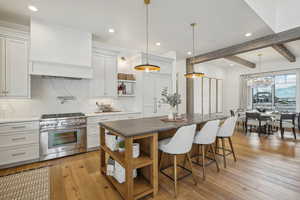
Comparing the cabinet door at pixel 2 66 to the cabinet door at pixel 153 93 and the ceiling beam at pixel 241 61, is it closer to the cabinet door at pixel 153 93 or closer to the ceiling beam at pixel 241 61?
the cabinet door at pixel 153 93

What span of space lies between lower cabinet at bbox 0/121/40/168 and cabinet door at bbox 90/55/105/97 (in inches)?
55.7

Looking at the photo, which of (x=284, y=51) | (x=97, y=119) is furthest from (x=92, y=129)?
(x=284, y=51)

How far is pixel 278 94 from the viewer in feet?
20.6

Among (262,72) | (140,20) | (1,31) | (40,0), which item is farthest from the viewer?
(262,72)

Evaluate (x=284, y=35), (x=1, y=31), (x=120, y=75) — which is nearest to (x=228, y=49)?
(x=284, y=35)

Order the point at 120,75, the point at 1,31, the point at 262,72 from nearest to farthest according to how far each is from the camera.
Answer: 1. the point at 1,31
2. the point at 120,75
3. the point at 262,72

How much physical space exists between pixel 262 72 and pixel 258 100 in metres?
1.40

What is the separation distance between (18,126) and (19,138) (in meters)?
0.23

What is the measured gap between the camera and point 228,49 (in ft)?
13.7

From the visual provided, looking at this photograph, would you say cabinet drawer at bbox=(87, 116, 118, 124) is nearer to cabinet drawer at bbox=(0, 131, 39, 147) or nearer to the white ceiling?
cabinet drawer at bbox=(0, 131, 39, 147)

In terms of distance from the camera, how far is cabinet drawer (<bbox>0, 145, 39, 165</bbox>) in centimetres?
248

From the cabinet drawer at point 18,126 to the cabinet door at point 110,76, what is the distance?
167 cm

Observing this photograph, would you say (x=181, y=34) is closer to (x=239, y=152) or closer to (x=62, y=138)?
(x=239, y=152)

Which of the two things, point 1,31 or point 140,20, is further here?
point 140,20
